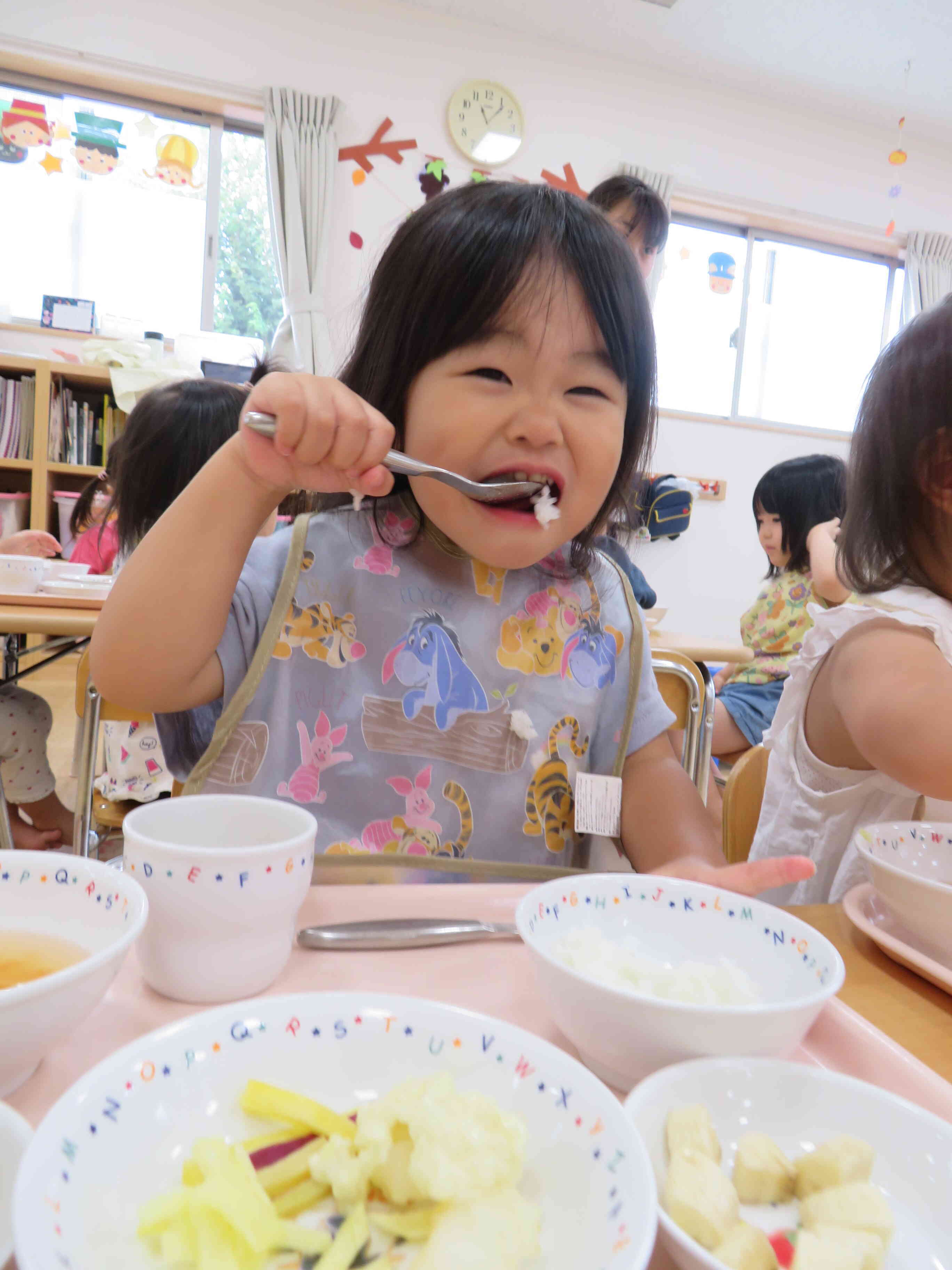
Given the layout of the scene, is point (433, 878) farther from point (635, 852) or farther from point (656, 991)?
point (656, 991)

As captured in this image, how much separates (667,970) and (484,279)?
1.96 feet

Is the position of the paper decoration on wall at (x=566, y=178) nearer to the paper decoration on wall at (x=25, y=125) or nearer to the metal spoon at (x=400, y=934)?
the paper decoration on wall at (x=25, y=125)

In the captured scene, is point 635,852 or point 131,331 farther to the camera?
point 131,331

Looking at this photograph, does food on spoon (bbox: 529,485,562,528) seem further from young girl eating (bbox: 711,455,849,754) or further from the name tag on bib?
young girl eating (bbox: 711,455,849,754)

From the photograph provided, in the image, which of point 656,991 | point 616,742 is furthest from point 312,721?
point 656,991

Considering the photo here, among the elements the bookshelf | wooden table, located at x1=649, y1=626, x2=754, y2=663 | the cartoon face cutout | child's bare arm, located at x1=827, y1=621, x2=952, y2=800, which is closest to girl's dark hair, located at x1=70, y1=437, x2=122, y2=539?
the bookshelf

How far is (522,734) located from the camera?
882 millimetres

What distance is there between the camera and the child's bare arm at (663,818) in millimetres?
769

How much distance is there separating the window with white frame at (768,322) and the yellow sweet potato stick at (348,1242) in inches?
196

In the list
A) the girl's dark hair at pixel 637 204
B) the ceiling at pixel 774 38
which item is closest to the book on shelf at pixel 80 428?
the ceiling at pixel 774 38

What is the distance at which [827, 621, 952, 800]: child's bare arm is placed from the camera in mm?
717

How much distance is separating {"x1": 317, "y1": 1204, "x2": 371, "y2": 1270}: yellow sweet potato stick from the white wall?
3.72 meters

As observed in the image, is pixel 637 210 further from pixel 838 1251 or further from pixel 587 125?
pixel 587 125

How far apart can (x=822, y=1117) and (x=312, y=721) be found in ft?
1.97
